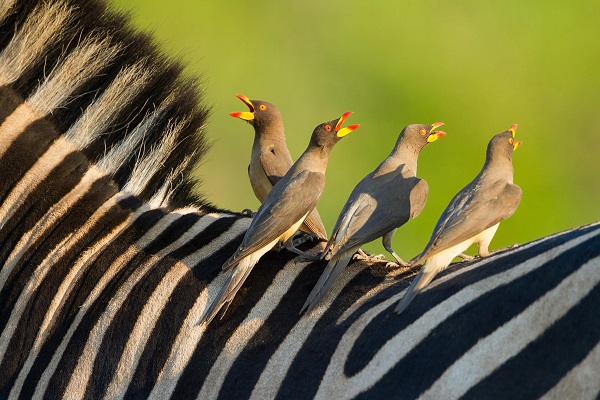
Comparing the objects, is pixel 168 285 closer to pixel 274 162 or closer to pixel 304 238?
pixel 304 238

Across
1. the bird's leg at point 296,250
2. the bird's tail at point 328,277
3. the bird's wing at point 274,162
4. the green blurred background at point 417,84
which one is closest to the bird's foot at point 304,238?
the bird's leg at point 296,250

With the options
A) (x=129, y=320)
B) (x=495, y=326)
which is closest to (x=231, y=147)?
(x=129, y=320)

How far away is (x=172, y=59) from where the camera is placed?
364cm

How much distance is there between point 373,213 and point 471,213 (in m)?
0.30

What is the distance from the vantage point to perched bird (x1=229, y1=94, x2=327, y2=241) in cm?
371

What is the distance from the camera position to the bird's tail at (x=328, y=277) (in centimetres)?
292

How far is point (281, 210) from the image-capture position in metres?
3.06

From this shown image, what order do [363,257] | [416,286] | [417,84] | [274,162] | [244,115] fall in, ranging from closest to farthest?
[416,286] → [363,257] → [274,162] → [244,115] → [417,84]

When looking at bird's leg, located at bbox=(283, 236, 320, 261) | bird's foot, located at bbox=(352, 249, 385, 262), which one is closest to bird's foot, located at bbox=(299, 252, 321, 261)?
bird's leg, located at bbox=(283, 236, 320, 261)

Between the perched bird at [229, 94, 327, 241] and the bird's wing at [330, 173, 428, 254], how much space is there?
0.41 metres

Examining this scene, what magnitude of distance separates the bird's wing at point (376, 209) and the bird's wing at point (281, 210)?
0.40ft

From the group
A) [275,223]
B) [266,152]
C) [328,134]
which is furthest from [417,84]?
[275,223]

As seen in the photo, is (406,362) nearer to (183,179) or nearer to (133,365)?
(133,365)

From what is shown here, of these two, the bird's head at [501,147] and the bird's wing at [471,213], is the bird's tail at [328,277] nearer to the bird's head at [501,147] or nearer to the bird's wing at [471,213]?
the bird's wing at [471,213]
